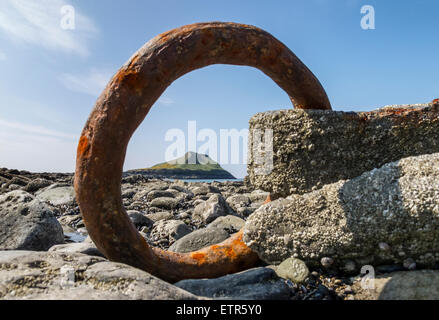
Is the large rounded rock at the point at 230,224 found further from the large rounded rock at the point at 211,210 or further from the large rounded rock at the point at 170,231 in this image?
the large rounded rock at the point at 211,210

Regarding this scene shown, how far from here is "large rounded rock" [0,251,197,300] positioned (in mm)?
1834

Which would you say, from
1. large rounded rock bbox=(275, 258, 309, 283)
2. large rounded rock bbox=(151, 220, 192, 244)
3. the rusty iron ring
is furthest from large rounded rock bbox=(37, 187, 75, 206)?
large rounded rock bbox=(275, 258, 309, 283)

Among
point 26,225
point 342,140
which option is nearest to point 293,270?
point 342,140

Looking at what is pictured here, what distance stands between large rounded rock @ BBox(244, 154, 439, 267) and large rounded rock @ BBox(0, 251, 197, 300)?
3.41 ft

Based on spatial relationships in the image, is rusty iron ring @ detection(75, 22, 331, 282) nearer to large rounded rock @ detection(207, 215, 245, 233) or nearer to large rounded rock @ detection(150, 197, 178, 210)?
large rounded rock @ detection(207, 215, 245, 233)

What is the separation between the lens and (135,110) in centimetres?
232

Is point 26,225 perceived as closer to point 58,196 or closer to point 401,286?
point 401,286

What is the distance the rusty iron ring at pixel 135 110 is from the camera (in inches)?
89.7

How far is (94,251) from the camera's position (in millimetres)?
3297

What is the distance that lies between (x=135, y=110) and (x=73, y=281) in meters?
1.21

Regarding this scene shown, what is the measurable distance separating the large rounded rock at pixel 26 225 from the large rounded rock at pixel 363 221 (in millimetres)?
2901

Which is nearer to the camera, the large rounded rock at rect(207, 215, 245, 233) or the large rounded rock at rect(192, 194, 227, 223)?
the large rounded rock at rect(207, 215, 245, 233)
